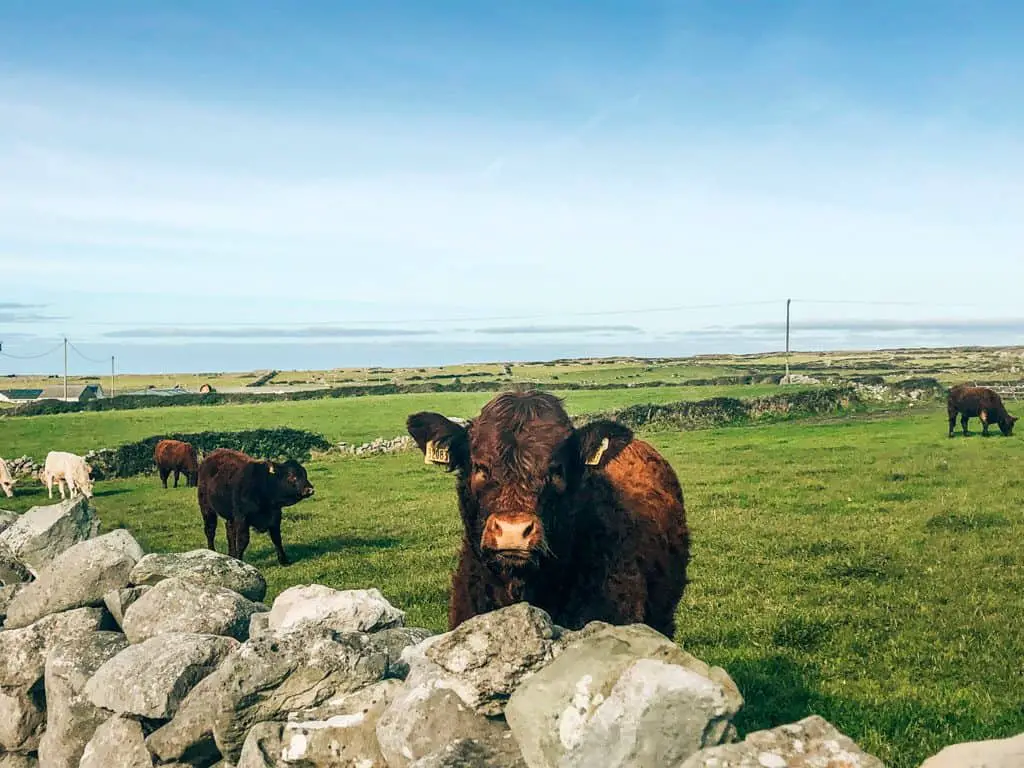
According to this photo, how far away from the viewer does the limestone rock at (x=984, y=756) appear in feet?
10.3

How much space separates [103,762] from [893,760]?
5199mm

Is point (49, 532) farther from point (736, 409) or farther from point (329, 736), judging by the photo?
point (736, 409)

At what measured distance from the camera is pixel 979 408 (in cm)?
3309

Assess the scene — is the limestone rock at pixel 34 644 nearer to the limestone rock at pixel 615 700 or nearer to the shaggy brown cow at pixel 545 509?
the shaggy brown cow at pixel 545 509

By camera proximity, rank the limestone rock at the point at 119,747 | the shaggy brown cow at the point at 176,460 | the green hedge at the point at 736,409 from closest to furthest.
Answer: the limestone rock at the point at 119,747 < the shaggy brown cow at the point at 176,460 < the green hedge at the point at 736,409

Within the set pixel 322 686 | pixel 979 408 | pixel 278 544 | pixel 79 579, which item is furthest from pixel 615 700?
pixel 979 408

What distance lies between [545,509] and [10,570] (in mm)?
7699

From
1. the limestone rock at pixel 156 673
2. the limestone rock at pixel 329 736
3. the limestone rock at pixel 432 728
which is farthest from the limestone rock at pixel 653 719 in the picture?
the limestone rock at pixel 156 673

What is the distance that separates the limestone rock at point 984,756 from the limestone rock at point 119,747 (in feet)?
15.6

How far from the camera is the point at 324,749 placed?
5016 mm

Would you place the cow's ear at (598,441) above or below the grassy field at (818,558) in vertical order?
above

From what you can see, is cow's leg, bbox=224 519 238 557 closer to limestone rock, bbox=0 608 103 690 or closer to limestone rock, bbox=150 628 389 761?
limestone rock, bbox=0 608 103 690

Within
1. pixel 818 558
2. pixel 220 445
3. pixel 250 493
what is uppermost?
pixel 250 493

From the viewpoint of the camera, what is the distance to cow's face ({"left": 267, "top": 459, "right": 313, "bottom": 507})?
661 inches
